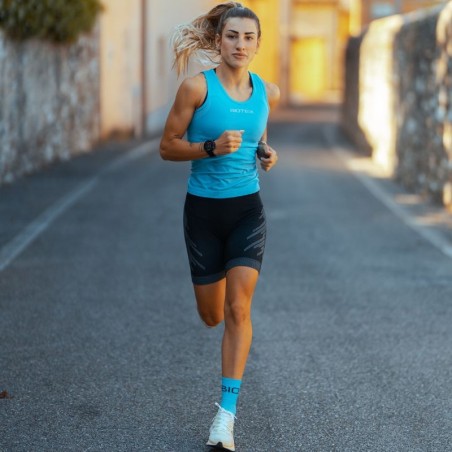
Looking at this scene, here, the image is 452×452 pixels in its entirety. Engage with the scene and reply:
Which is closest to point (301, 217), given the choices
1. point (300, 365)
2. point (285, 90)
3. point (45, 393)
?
point (300, 365)

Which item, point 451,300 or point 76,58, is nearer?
point 451,300

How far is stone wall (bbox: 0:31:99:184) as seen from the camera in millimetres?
16156

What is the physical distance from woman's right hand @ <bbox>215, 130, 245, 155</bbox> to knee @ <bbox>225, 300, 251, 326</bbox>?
0.64m

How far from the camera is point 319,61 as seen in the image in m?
65.4

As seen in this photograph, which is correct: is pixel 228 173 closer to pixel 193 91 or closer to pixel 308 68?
pixel 193 91

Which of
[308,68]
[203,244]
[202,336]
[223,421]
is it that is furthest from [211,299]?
[308,68]

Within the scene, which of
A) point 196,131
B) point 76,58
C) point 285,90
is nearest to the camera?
point 196,131

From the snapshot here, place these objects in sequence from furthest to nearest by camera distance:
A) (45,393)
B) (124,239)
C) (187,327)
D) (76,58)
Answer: (76,58)
(124,239)
(187,327)
(45,393)

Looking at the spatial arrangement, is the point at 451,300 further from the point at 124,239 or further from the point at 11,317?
the point at 124,239

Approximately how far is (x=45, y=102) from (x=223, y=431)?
588 inches

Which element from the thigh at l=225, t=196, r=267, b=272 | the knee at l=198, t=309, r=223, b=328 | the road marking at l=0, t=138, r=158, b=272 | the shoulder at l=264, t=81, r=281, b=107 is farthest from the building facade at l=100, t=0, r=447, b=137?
the road marking at l=0, t=138, r=158, b=272

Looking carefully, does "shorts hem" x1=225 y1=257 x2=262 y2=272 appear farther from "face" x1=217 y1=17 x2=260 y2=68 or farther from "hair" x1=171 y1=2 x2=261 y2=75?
"hair" x1=171 y1=2 x2=261 y2=75

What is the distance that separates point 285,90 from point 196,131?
157 ft

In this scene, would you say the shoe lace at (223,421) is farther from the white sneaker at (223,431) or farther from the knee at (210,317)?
the knee at (210,317)
